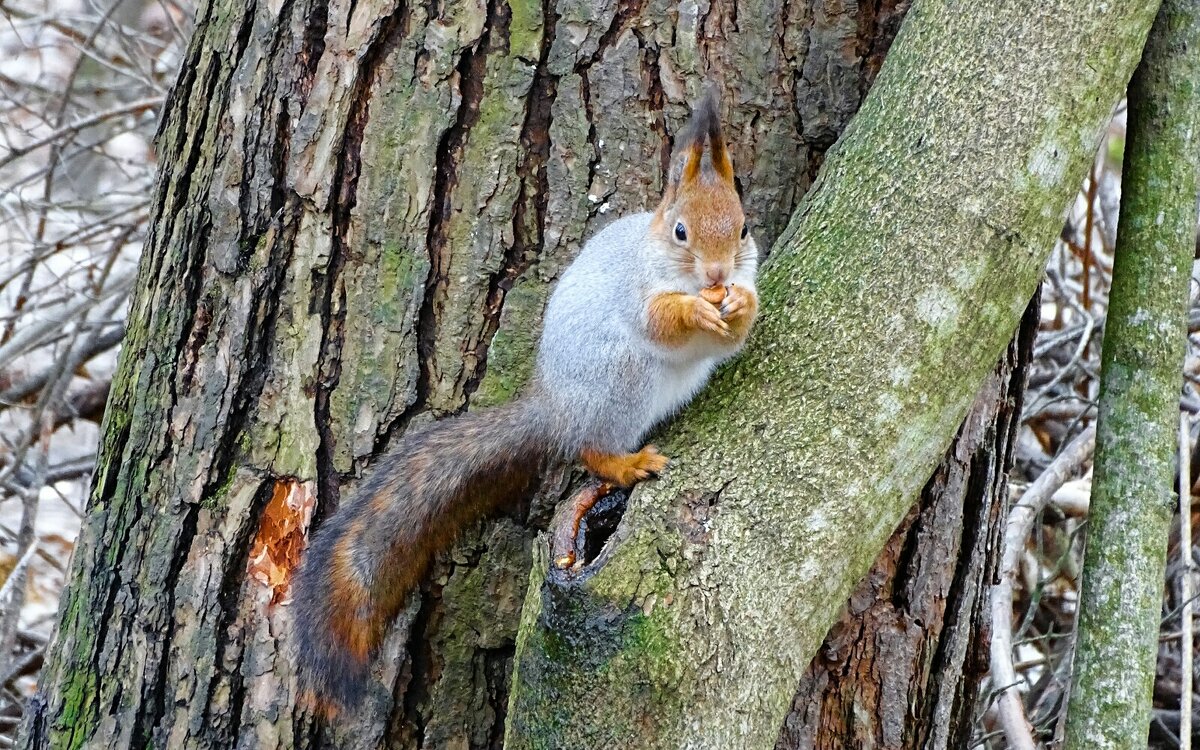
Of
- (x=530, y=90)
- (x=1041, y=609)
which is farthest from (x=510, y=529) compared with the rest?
(x=1041, y=609)

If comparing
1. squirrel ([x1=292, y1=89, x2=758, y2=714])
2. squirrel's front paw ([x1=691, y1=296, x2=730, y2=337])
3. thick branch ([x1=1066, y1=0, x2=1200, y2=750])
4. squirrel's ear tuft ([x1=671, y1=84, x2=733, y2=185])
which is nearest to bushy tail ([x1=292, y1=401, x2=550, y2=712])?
squirrel ([x1=292, y1=89, x2=758, y2=714])

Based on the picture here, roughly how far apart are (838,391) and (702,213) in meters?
0.28

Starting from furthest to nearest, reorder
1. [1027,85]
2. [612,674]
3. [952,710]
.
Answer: [952,710] → [1027,85] → [612,674]

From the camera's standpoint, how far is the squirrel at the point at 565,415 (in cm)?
144

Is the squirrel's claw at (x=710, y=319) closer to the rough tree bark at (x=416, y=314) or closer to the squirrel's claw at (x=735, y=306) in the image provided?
the squirrel's claw at (x=735, y=306)

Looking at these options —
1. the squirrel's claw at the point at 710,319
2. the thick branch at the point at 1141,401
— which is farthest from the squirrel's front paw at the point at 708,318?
the thick branch at the point at 1141,401

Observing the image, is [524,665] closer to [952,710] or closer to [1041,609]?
[952,710]

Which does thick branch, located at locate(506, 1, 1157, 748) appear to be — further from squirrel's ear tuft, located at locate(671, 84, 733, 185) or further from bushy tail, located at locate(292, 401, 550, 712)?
bushy tail, located at locate(292, 401, 550, 712)

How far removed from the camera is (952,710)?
1629 mm

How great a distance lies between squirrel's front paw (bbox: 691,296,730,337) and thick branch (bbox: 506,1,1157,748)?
0.14ft

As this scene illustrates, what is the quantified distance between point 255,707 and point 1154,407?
116 centimetres

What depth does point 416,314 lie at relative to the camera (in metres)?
1.50

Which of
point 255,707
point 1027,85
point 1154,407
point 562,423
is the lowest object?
point 255,707

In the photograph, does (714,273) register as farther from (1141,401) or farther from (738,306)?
(1141,401)
